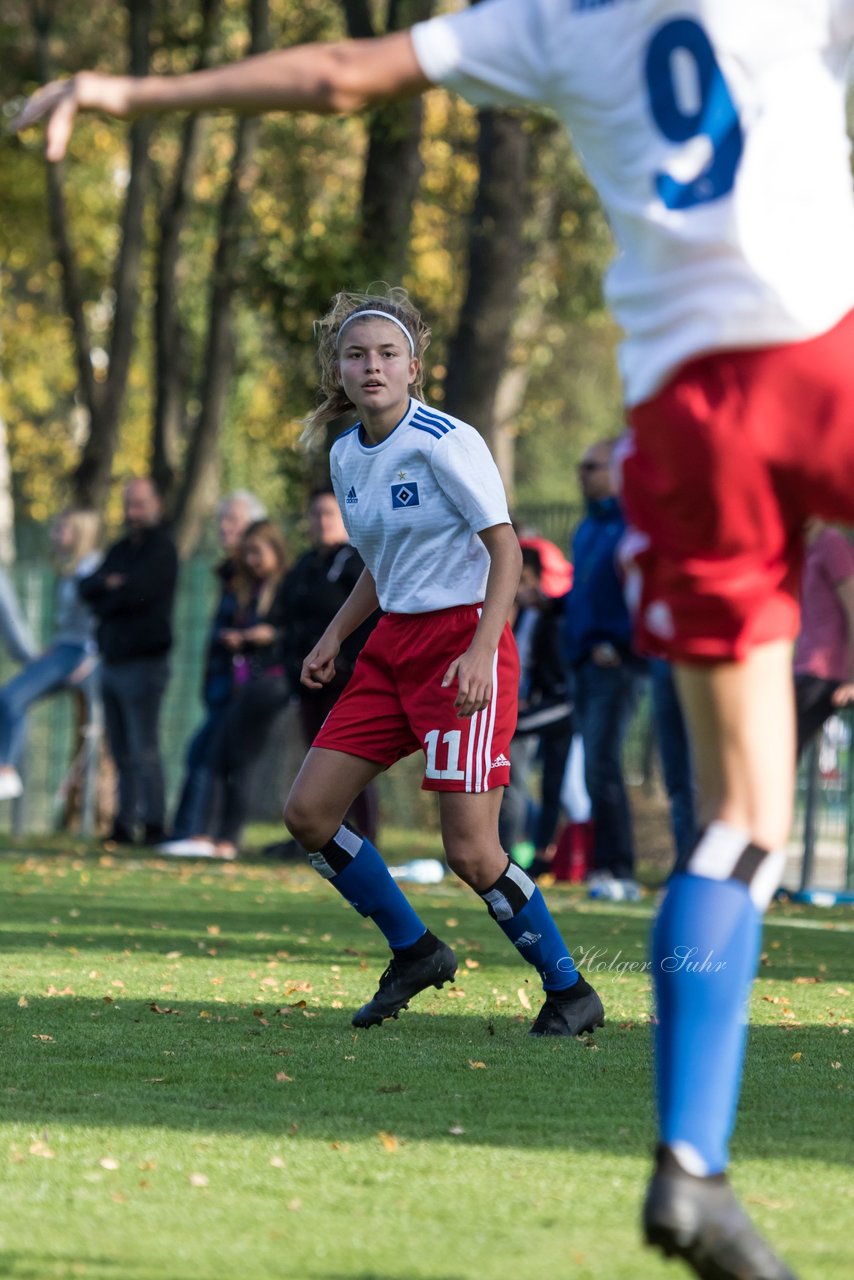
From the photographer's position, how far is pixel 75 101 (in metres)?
3.02

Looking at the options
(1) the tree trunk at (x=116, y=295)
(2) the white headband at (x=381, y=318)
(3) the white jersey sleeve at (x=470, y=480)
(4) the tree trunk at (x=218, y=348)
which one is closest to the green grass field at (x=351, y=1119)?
(3) the white jersey sleeve at (x=470, y=480)

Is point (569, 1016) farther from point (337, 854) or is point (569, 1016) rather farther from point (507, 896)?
point (337, 854)

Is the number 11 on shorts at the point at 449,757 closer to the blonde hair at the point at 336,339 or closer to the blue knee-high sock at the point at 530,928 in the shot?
the blue knee-high sock at the point at 530,928

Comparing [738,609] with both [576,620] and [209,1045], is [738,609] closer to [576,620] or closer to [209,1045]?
[209,1045]

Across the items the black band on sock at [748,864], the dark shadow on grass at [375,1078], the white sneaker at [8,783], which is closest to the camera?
the black band on sock at [748,864]

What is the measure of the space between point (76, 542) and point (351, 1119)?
36.6ft

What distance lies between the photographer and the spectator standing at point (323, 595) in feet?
41.1

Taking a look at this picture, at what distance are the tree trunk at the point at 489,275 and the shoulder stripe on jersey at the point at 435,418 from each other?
10984 millimetres

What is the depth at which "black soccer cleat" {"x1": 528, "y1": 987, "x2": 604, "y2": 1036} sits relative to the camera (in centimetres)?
590

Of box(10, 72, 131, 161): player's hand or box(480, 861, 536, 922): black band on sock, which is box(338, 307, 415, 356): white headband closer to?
box(480, 861, 536, 922): black band on sock

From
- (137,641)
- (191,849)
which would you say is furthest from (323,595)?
(191,849)

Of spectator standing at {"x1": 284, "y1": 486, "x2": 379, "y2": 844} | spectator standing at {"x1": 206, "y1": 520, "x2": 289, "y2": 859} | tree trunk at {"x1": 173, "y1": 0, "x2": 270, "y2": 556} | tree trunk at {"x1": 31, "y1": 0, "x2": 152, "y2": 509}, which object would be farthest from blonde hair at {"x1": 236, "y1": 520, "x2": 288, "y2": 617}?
tree trunk at {"x1": 31, "y1": 0, "x2": 152, "y2": 509}

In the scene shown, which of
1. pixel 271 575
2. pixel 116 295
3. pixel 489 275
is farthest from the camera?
pixel 116 295

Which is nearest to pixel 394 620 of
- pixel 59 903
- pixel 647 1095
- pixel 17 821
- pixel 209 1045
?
pixel 209 1045
